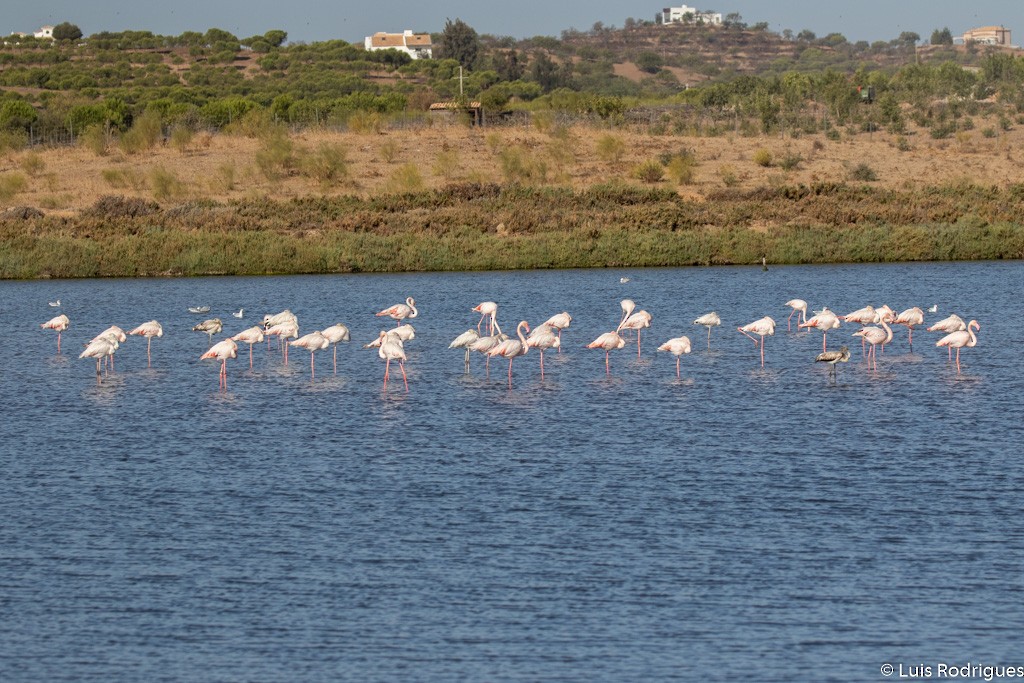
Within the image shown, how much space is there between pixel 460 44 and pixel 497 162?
74.9 meters

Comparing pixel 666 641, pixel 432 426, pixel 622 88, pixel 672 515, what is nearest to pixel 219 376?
pixel 432 426

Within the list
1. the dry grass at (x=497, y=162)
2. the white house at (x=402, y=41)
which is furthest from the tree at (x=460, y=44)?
the dry grass at (x=497, y=162)

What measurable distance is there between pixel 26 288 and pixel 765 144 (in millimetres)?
33751

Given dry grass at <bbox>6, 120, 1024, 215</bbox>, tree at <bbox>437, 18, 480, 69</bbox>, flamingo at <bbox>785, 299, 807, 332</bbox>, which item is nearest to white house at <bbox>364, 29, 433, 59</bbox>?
tree at <bbox>437, 18, 480, 69</bbox>

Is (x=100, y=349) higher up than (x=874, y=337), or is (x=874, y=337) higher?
(x=100, y=349)

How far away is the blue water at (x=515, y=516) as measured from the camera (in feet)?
36.7

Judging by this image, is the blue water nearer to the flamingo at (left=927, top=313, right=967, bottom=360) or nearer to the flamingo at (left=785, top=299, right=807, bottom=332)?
the flamingo at (left=927, top=313, right=967, bottom=360)

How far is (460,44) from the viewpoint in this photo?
131 m

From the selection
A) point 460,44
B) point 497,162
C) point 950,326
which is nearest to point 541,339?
point 950,326

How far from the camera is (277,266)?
41656 millimetres

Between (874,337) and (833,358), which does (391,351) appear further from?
(874,337)

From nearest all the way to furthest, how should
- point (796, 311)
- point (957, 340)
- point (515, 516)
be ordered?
point (515, 516) < point (957, 340) < point (796, 311)

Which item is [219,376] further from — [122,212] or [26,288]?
[122,212]

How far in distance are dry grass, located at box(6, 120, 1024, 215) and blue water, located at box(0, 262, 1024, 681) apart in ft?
94.5
